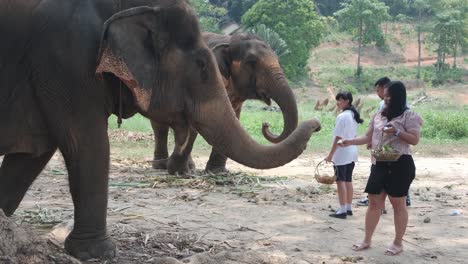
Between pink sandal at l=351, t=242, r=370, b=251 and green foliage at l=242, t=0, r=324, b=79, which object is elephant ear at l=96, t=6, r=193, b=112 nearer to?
pink sandal at l=351, t=242, r=370, b=251

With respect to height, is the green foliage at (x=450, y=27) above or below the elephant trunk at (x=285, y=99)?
above

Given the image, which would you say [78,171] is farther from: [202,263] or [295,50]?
[295,50]

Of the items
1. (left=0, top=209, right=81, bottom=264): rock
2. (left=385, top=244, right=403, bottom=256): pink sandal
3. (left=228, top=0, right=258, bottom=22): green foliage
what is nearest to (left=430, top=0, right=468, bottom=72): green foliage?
(left=228, top=0, right=258, bottom=22): green foliage

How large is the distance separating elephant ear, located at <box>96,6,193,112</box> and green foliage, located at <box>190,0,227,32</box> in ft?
146

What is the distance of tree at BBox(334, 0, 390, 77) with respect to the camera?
51.7 m

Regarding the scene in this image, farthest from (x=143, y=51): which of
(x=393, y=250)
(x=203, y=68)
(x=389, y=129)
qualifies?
(x=393, y=250)

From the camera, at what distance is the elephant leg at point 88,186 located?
4.28 metres

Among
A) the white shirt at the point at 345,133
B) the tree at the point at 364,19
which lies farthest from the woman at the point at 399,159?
the tree at the point at 364,19

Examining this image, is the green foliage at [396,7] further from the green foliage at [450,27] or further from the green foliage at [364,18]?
the green foliage at [450,27]

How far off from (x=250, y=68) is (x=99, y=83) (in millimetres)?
5699

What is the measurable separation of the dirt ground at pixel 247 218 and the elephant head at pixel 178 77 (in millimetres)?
1019

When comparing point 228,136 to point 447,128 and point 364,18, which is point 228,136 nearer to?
point 447,128

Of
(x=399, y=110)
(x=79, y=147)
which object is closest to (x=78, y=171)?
(x=79, y=147)

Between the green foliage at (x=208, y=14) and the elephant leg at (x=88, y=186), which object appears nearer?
the elephant leg at (x=88, y=186)
